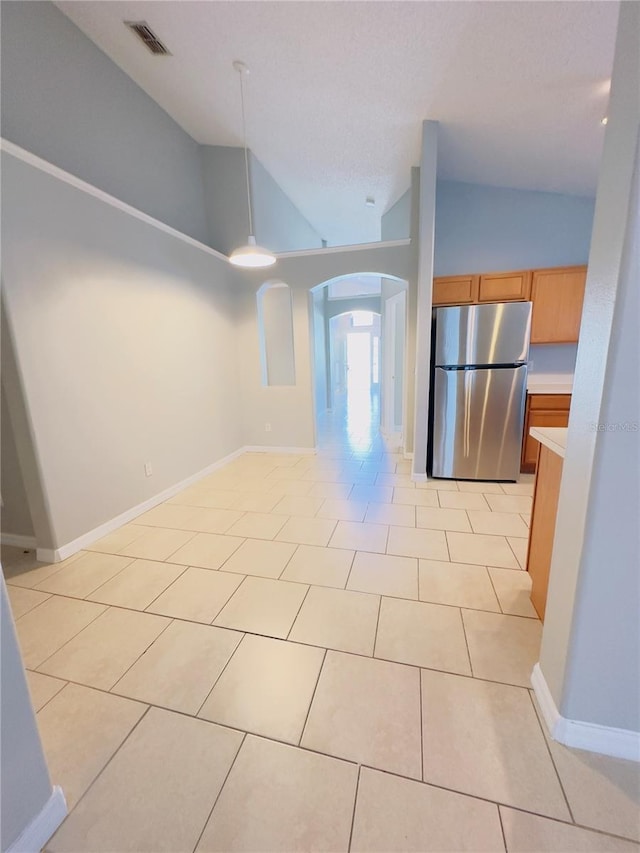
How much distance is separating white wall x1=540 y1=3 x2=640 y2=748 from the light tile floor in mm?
265

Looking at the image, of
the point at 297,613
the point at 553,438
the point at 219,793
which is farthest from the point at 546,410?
the point at 219,793

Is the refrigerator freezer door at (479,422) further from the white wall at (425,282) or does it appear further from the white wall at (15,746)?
the white wall at (15,746)

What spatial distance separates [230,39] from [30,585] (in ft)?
12.8

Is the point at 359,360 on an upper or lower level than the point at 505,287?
lower

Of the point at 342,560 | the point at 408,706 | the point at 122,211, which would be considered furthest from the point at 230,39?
the point at 408,706

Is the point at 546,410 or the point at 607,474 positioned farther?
the point at 546,410

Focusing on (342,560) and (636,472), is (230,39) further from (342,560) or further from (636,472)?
(342,560)

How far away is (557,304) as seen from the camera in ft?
11.2

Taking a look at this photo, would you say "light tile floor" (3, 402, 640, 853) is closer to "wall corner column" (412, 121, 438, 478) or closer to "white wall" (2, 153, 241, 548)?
"white wall" (2, 153, 241, 548)

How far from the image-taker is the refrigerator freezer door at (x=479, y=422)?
10.8ft

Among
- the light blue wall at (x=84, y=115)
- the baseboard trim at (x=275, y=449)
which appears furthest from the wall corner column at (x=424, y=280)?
the light blue wall at (x=84, y=115)

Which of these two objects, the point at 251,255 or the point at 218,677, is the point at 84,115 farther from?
the point at 218,677

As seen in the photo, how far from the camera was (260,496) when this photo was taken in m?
3.26

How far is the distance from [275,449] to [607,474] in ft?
13.3
